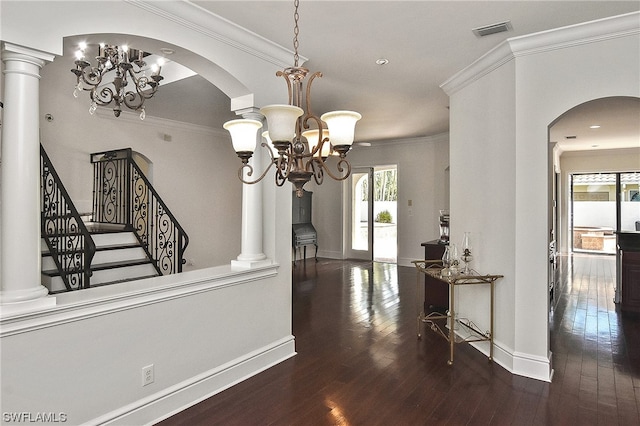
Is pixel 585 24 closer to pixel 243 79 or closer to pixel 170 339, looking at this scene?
pixel 243 79

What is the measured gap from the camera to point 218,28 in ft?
9.59

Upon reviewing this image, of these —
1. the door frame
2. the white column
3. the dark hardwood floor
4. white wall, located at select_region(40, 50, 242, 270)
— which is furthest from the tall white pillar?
the door frame

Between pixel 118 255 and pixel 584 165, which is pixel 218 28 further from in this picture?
pixel 584 165

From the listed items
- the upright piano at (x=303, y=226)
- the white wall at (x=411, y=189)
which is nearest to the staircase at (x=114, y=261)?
the upright piano at (x=303, y=226)

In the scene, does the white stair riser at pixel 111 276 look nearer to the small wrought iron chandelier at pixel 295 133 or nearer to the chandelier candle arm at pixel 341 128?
the small wrought iron chandelier at pixel 295 133

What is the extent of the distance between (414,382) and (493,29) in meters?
2.90

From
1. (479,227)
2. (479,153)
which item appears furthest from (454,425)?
(479,153)

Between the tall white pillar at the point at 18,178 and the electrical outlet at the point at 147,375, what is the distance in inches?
32.8

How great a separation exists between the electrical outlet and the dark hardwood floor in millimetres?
302

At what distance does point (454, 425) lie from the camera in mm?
2453

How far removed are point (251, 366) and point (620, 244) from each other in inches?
208

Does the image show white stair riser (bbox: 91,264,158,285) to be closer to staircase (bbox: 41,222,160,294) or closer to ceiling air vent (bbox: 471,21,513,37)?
staircase (bbox: 41,222,160,294)

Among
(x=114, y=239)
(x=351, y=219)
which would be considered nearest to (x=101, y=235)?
(x=114, y=239)

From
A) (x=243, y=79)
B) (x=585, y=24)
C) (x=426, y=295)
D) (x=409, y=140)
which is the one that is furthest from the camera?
(x=409, y=140)
